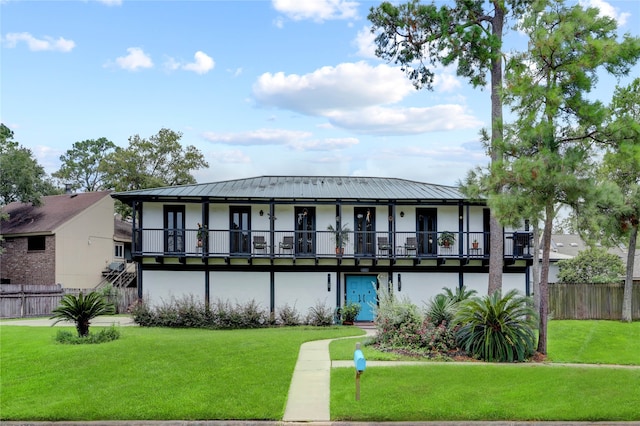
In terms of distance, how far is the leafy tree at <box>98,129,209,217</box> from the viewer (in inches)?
1636

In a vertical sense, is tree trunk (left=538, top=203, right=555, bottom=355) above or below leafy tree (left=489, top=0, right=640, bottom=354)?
below

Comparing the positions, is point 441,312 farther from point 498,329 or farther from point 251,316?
point 251,316

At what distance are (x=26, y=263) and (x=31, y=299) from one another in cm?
643

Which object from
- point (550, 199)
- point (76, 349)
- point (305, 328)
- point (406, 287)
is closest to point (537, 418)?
point (550, 199)

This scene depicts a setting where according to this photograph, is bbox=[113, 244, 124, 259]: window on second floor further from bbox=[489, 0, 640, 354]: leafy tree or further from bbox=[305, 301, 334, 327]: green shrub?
bbox=[489, 0, 640, 354]: leafy tree

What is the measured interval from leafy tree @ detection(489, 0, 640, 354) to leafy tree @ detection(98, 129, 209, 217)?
102 feet

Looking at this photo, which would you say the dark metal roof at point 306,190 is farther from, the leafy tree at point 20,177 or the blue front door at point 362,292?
the leafy tree at point 20,177

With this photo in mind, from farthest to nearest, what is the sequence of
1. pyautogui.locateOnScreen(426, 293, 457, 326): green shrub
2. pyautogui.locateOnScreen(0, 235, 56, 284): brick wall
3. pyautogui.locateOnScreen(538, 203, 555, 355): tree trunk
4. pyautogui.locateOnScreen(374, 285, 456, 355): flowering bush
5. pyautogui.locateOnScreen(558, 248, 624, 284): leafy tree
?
1. pyautogui.locateOnScreen(0, 235, 56, 284): brick wall
2. pyautogui.locateOnScreen(558, 248, 624, 284): leafy tree
3. pyautogui.locateOnScreen(426, 293, 457, 326): green shrub
4. pyautogui.locateOnScreen(374, 285, 456, 355): flowering bush
5. pyautogui.locateOnScreen(538, 203, 555, 355): tree trunk

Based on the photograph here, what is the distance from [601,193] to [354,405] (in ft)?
24.1

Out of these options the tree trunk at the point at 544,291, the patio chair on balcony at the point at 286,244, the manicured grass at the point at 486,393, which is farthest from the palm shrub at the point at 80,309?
the tree trunk at the point at 544,291

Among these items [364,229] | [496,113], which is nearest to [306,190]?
[364,229]

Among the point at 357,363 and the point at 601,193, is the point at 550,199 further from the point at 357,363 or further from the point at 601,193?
the point at 357,363

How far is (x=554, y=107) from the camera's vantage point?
13562mm

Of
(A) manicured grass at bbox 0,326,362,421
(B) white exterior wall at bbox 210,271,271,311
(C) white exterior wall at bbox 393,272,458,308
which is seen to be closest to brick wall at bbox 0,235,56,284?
(B) white exterior wall at bbox 210,271,271,311
